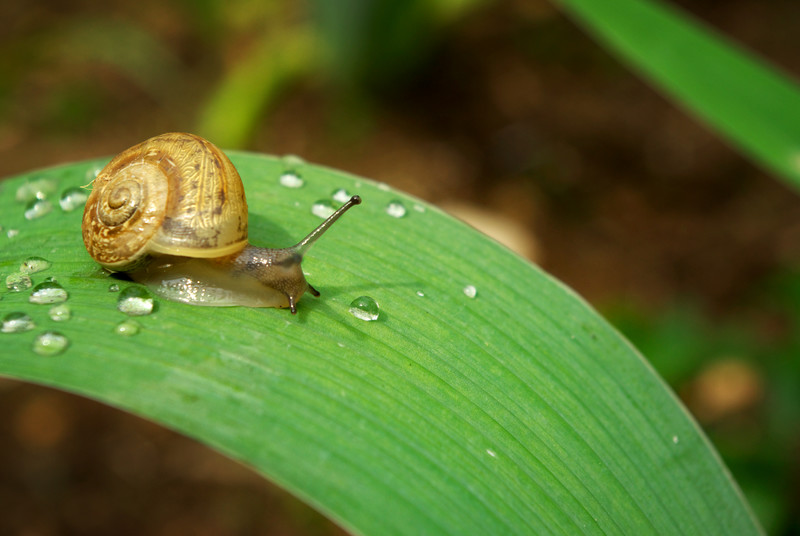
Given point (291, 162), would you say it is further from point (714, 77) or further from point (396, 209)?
point (714, 77)

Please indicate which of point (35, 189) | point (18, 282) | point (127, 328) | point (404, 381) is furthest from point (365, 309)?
point (35, 189)

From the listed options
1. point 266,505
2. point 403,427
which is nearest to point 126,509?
point 266,505

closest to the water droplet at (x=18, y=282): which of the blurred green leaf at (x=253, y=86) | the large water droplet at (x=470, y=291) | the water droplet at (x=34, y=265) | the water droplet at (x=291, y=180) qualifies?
the water droplet at (x=34, y=265)

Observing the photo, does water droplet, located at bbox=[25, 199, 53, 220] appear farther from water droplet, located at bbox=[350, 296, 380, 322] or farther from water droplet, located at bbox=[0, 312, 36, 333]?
water droplet, located at bbox=[350, 296, 380, 322]

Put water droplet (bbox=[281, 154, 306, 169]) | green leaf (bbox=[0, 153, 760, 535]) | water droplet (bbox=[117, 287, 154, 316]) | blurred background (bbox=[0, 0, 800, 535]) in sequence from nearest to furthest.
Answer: green leaf (bbox=[0, 153, 760, 535]), water droplet (bbox=[117, 287, 154, 316]), water droplet (bbox=[281, 154, 306, 169]), blurred background (bbox=[0, 0, 800, 535])

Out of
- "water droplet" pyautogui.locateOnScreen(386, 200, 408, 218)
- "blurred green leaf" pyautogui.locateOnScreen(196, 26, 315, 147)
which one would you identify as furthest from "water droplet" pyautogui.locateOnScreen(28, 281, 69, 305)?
"blurred green leaf" pyautogui.locateOnScreen(196, 26, 315, 147)

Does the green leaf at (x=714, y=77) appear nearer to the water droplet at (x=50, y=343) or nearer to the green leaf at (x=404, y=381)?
the green leaf at (x=404, y=381)
